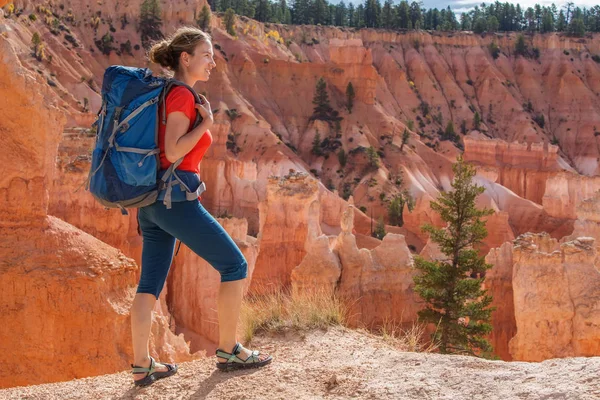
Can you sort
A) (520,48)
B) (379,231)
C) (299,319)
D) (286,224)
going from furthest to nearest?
1. (520,48)
2. (379,231)
3. (286,224)
4. (299,319)

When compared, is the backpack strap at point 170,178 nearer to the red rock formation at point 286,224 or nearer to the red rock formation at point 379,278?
the red rock formation at point 379,278

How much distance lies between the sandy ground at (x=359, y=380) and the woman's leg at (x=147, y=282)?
25 centimetres

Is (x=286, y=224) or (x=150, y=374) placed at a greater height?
(x=150, y=374)

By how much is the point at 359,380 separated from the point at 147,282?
1.51 meters

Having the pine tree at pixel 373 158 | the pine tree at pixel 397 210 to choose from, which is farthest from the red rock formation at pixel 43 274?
the pine tree at pixel 373 158

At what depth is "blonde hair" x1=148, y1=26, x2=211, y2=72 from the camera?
438 centimetres

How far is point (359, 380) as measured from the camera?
420 centimetres

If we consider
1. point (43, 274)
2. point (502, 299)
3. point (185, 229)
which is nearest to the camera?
point (185, 229)

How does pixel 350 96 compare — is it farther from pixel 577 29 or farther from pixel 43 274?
pixel 43 274

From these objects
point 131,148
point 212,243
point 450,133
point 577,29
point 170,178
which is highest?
point 577,29

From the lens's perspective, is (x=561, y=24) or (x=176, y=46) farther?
(x=561, y=24)

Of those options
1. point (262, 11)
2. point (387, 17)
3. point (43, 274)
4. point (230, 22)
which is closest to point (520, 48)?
point (387, 17)

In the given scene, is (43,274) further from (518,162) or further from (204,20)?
(204,20)

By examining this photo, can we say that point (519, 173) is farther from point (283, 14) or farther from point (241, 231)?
point (283, 14)
